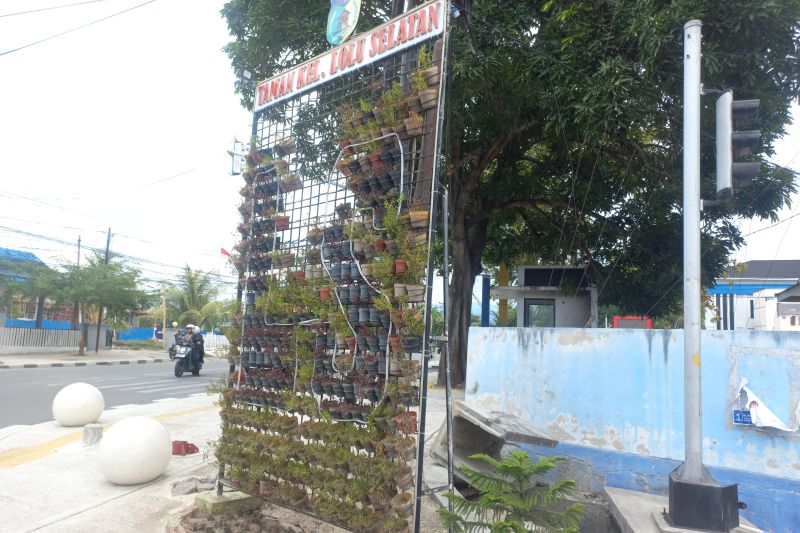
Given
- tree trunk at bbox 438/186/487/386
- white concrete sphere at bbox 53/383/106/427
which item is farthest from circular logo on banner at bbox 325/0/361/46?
tree trunk at bbox 438/186/487/386

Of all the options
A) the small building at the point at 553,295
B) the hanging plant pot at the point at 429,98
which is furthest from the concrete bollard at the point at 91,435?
the small building at the point at 553,295

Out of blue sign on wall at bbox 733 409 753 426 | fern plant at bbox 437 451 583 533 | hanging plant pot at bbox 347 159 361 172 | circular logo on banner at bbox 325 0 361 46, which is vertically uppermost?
circular logo on banner at bbox 325 0 361 46

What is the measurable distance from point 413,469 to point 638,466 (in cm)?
308

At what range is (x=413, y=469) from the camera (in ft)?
13.3

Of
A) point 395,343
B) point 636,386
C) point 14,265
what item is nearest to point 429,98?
point 395,343

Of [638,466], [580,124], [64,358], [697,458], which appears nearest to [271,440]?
[697,458]

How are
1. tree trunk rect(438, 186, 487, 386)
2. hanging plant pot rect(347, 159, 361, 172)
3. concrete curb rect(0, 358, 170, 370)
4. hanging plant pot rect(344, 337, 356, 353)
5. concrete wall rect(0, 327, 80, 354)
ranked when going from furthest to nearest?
concrete wall rect(0, 327, 80, 354) < concrete curb rect(0, 358, 170, 370) < tree trunk rect(438, 186, 487, 386) < hanging plant pot rect(347, 159, 361, 172) < hanging plant pot rect(344, 337, 356, 353)

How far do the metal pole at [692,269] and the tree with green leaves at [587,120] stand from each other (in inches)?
73.3

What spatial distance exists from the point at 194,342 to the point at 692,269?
15.9 m

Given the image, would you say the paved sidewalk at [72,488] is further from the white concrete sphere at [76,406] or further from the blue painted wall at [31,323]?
the blue painted wall at [31,323]

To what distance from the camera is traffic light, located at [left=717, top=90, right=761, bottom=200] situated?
426 cm

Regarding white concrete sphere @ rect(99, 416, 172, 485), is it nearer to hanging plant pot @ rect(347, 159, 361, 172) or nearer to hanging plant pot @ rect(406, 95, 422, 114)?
hanging plant pot @ rect(347, 159, 361, 172)

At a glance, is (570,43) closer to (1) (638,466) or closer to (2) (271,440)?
(1) (638,466)

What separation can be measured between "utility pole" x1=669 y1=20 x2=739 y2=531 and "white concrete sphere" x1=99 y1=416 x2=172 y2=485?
4.63m
